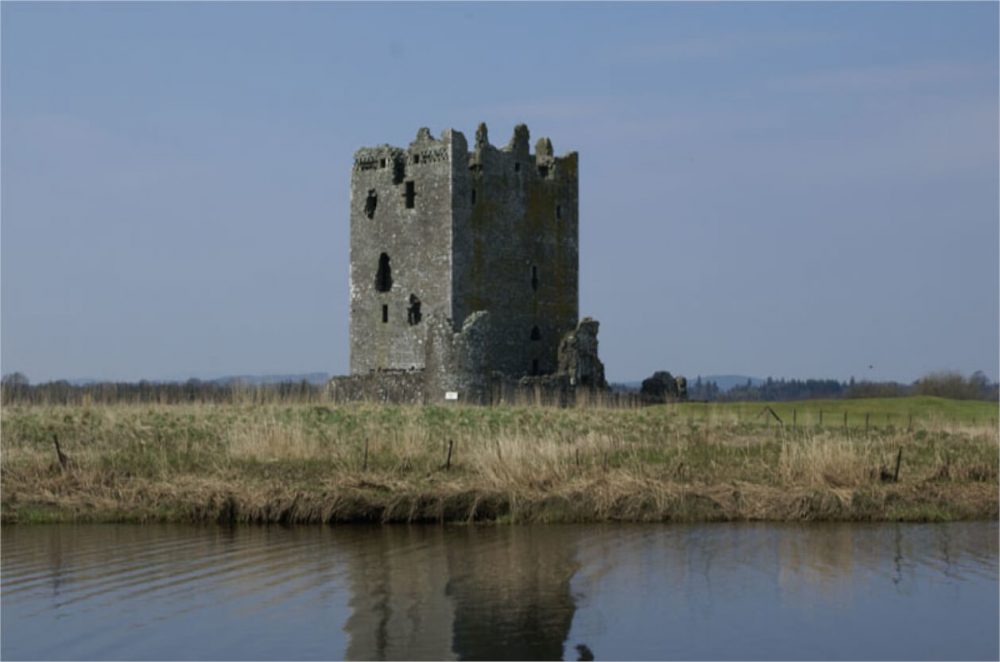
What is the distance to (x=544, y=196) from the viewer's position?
4556 cm

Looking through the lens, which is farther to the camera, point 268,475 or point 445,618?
point 268,475

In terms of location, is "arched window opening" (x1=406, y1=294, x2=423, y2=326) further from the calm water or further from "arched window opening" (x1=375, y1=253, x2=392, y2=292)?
the calm water

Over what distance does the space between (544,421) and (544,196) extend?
54.7 feet

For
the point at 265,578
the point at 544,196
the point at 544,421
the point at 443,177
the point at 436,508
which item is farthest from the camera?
the point at 544,196

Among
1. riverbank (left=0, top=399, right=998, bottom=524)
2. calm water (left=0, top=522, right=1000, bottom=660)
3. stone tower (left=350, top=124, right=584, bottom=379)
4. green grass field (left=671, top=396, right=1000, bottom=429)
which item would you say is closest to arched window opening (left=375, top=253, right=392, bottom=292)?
stone tower (left=350, top=124, right=584, bottom=379)

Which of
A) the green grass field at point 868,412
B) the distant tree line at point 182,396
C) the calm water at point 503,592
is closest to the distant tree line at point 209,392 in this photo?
the distant tree line at point 182,396

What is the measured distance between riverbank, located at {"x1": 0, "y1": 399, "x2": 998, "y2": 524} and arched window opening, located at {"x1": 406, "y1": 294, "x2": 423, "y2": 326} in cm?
1597

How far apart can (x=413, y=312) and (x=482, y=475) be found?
21545 millimetres

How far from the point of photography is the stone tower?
42594 millimetres

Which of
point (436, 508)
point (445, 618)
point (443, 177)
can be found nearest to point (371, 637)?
point (445, 618)

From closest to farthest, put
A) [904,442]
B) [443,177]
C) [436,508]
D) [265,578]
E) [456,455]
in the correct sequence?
[265,578] < [436,508] < [456,455] < [904,442] < [443,177]

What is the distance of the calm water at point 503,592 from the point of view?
13.7m

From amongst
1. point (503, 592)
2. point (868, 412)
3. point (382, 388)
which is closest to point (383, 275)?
point (382, 388)

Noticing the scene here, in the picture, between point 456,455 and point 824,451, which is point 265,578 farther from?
point 824,451
